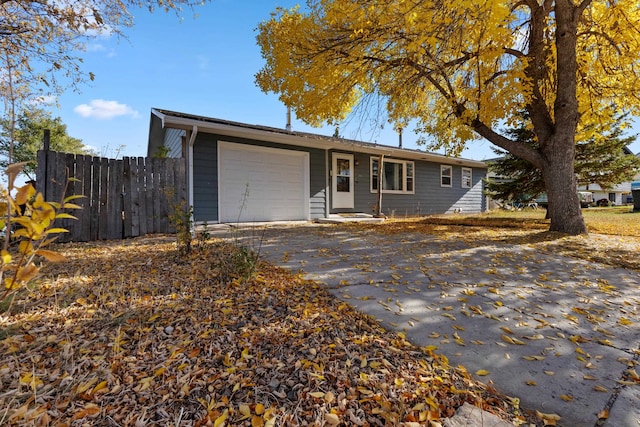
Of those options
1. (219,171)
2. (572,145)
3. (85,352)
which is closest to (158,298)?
(85,352)

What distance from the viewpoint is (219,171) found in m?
8.07

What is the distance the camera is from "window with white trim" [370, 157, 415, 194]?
11945 millimetres

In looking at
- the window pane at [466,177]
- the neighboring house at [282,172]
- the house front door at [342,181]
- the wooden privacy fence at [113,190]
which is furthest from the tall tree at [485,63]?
the window pane at [466,177]

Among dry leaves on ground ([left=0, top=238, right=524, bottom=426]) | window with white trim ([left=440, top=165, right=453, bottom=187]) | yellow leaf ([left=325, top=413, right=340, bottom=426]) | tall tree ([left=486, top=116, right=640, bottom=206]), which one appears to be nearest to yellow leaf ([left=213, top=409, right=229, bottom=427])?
dry leaves on ground ([left=0, top=238, right=524, bottom=426])

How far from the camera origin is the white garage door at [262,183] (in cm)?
825

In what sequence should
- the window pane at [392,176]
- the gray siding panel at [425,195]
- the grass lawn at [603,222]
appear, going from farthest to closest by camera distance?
the window pane at [392,176]
the gray siding panel at [425,195]
the grass lawn at [603,222]

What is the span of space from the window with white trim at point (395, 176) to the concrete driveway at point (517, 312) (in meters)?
7.53

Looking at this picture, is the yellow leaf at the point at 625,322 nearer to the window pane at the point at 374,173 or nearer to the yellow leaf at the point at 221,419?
the yellow leaf at the point at 221,419

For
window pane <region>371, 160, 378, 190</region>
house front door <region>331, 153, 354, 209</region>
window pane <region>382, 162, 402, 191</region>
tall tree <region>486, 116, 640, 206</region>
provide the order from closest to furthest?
1. house front door <region>331, 153, 354, 209</region>
2. tall tree <region>486, 116, 640, 206</region>
3. window pane <region>371, 160, 378, 190</region>
4. window pane <region>382, 162, 402, 191</region>

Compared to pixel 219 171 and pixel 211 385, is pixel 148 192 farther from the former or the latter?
pixel 211 385

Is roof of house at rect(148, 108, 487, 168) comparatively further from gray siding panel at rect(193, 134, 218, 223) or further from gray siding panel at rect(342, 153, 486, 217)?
gray siding panel at rect(342, 153, 486, 217)

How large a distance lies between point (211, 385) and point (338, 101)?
7.12m

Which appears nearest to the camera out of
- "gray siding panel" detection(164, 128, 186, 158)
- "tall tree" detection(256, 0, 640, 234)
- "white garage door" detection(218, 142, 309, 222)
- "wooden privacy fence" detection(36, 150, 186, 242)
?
"wooden privacy fence" detection(36, 150, 186, 242)

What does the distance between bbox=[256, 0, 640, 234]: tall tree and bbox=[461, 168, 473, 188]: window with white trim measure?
27.3 ft
